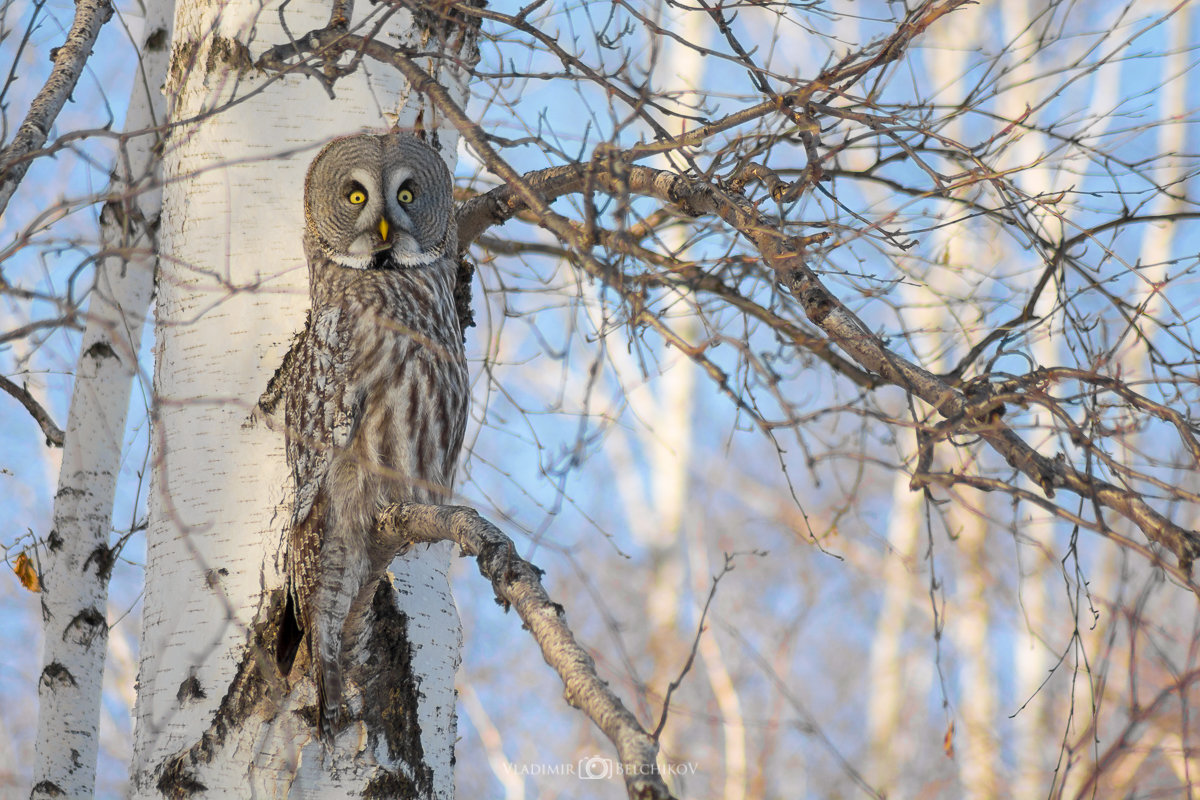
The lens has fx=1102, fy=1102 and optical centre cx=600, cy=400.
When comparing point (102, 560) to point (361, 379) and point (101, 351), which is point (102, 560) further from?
point (361, 379)

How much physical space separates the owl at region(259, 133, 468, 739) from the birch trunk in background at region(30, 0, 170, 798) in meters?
0.44

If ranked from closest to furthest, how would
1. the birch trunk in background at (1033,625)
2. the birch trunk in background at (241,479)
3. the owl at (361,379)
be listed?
the birch trunk in background at (241,479) < the owl at (361,379) < the birch trunk in background at (1033,625)

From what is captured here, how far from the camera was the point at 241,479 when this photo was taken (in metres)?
2.29

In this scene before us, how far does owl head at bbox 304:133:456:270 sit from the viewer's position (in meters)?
2.71

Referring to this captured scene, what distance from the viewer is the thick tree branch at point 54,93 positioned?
1.67 metres

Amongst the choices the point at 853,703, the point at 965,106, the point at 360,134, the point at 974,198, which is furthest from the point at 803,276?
the point at 853,703

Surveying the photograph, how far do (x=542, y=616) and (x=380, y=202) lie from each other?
5.78ft

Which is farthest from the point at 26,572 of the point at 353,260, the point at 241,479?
the point at 353,260

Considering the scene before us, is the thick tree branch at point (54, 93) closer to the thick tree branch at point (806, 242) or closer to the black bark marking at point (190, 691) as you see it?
the thick tree branch at point (806, 242)

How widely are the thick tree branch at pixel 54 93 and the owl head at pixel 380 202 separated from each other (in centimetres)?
67

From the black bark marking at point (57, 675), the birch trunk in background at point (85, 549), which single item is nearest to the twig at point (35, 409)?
the birch trunk in background at point (85, 549)

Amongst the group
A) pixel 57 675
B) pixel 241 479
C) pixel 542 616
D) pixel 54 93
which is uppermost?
pixel 54 93

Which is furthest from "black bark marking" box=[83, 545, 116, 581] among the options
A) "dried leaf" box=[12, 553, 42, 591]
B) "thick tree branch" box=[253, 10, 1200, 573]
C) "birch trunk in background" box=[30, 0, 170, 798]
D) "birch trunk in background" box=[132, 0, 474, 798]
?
"thick tree branch" box=[253, 10, 1200, 573]

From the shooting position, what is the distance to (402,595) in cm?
232
